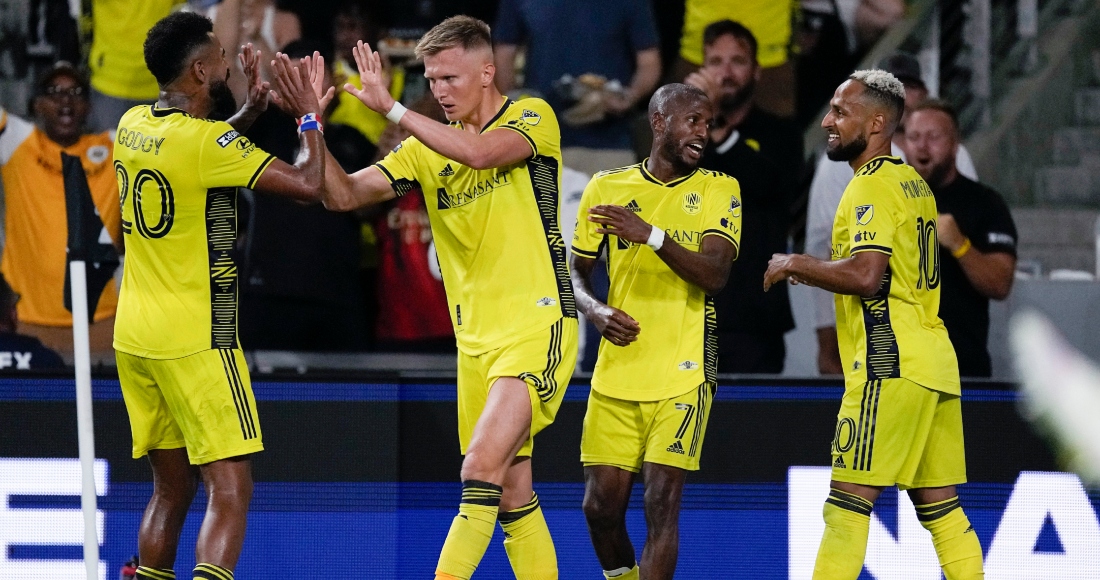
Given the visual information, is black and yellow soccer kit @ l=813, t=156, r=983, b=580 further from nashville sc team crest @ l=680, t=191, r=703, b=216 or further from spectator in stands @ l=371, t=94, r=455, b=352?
spectator in stands @ l=371, t=94, r=455, b=352

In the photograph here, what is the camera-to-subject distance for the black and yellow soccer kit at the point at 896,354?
577cm

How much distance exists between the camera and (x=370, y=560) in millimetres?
6836

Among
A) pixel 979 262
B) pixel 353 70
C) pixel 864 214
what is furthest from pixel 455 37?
pixel 353 70

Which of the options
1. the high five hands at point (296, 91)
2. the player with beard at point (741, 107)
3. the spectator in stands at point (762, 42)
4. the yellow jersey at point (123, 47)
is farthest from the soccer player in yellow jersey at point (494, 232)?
the yellow jersey at point (123, 47)

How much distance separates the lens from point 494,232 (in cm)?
562

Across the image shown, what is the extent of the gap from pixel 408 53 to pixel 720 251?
13.4 ft

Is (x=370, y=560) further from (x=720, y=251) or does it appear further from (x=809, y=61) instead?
(x=809, y=61)

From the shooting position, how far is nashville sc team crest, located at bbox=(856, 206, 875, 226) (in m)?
5.73

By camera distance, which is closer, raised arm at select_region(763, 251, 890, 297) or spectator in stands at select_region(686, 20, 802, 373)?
raised arm at select_region(763, 251, 890, 297)

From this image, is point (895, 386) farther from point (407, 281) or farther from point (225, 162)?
point (407, 281)

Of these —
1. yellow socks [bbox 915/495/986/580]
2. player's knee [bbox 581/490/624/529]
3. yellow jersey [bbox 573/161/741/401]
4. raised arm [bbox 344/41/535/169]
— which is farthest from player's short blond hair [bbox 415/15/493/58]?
yellow socks [bbox 915/495/986/580]

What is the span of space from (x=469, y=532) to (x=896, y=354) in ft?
6.34

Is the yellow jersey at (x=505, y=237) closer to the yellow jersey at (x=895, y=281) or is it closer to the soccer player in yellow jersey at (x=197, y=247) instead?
the soccer player in yellow jersey at (x=197, y=247)

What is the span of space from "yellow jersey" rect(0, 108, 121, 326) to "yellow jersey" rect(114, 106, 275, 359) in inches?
108
